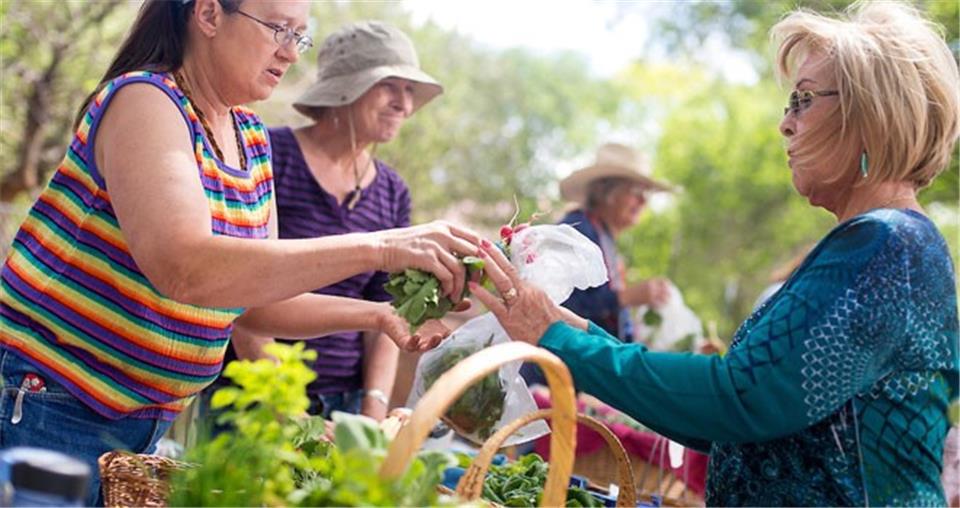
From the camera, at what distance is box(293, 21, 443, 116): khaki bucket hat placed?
3.71 meters

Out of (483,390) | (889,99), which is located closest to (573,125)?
(483,390)

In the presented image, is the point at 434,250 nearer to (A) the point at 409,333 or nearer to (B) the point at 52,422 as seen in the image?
(A) the point at 409,333

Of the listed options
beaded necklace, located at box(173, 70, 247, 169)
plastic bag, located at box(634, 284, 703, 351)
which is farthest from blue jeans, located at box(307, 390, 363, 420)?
plastic bag, located at box(634, 284, 703, 351)

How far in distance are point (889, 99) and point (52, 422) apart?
1.73 m

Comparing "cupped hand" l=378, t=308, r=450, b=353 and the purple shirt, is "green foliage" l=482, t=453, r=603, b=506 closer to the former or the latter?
"cupped hand" l=378, t=308, r=450, b=353

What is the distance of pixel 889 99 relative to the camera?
82.4 inches

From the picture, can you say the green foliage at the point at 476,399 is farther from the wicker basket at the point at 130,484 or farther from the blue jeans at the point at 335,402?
the blue jeans at the point at 335,402

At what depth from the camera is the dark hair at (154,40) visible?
239 cm

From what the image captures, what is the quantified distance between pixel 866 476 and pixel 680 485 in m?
2.64

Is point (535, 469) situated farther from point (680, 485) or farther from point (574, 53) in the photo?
point (574, 53)

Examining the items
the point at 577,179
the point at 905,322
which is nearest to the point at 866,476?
the point at 905,322

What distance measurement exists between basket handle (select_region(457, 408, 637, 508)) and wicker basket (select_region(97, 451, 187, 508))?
53cm

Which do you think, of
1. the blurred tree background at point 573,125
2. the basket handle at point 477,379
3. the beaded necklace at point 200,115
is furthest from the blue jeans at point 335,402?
the blurred tree background at point 573,125

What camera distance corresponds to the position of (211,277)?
201 cm
